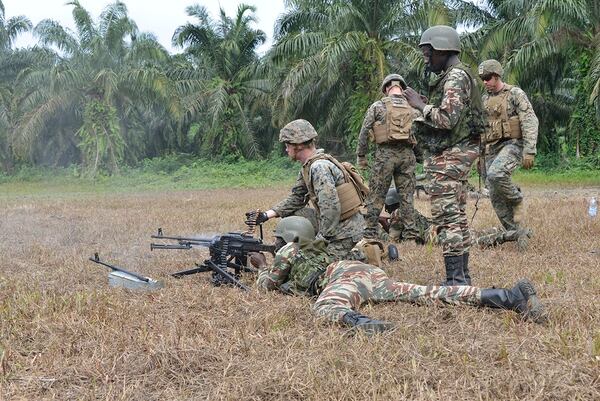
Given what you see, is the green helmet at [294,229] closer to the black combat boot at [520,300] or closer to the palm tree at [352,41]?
the black combat boot at [520,300]

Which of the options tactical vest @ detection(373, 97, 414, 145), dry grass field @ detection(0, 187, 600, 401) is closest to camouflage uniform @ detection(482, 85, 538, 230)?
tactical vest @ detection(373, 97, 414, 145)

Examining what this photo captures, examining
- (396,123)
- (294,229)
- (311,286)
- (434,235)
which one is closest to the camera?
(311,286)

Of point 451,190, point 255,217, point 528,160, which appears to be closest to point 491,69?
point 528,160

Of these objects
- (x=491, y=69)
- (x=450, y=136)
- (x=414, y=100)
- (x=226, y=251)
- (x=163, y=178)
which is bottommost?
(x=163, y=178)

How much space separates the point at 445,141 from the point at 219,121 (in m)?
22.5

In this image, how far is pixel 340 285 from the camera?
369 centimetres

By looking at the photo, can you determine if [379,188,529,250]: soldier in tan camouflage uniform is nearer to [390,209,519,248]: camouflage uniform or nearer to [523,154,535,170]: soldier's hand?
[390,209,519,248]: camouflage uniform

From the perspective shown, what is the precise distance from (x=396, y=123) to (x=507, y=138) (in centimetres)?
111

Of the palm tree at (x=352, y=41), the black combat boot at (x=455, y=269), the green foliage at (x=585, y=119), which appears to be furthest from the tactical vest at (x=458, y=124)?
the green foliage at (x=585, y=119)

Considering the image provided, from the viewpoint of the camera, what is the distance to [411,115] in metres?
6.48

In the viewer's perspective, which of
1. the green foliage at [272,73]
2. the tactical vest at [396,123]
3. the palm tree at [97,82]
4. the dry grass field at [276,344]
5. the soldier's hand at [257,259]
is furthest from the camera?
the palm tree at [97,82]

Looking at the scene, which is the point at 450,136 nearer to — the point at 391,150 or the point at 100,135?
the point at 391,150

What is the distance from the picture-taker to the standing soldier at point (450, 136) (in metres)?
4.25

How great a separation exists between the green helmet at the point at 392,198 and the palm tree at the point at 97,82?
16432 millimetres
